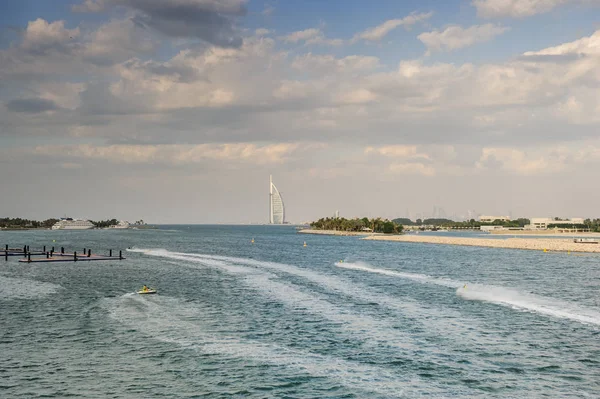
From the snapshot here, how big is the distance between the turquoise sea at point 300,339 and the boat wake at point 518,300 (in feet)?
0.58

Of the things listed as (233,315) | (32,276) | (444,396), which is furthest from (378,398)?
(32,276)

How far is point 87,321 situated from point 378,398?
27580mm

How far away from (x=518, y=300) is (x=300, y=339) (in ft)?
99.5

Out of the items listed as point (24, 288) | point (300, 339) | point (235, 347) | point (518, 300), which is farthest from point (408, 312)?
point (24, 288)

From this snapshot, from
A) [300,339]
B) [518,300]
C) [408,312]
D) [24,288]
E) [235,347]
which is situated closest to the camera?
[235,347]

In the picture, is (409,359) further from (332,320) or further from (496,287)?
(496,287)

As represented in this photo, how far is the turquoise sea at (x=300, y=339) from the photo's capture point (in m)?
27.4

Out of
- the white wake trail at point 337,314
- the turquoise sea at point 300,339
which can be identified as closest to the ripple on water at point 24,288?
the turquoise sea at point 300,339

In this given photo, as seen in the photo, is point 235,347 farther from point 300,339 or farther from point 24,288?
point 24,288

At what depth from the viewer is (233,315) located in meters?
46.7

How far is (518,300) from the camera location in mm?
56844

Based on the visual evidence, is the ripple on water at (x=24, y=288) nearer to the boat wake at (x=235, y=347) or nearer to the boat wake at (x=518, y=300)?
the boat wake at (x=235, y=347)

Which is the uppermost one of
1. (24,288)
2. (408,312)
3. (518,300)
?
(24,288)

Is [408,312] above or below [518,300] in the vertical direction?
above
